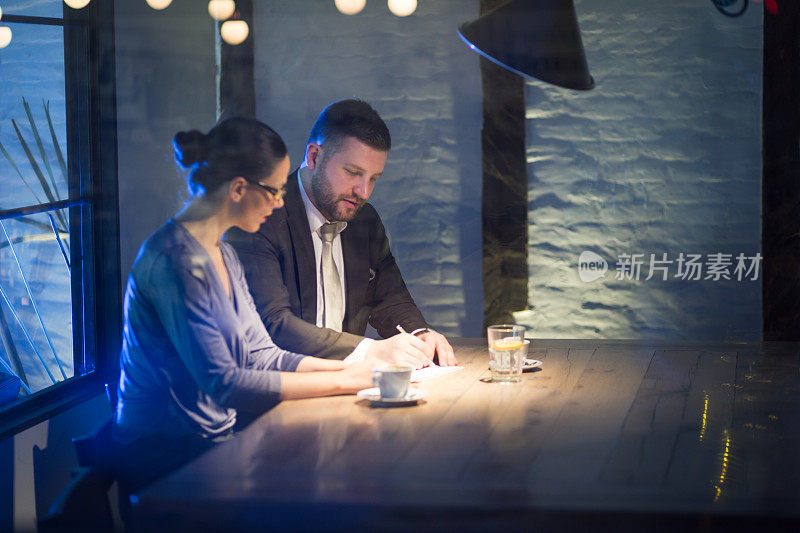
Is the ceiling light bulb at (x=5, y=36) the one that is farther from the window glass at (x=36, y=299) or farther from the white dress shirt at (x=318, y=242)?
the white dress shirt at (x=318, y=242)

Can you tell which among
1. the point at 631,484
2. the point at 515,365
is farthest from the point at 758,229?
the point at 631,484

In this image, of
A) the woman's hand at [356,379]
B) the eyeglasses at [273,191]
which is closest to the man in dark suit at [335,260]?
the eyeglasses at [273,191]

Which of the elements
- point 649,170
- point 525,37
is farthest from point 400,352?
point 649,170

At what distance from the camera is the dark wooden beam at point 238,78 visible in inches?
136

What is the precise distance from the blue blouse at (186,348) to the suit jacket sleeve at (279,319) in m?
0.22

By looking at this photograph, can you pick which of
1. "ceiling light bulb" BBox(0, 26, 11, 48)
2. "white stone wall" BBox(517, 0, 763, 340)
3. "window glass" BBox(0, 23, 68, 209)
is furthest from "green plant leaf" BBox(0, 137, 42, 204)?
"white stone wall" BBox(517, 0, 763, 340)

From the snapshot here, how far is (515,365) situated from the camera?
2.35m

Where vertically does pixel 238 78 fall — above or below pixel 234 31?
below

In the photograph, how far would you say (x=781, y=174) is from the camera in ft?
11.3

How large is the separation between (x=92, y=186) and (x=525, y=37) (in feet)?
5.65

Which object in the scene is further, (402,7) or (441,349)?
(402,7)

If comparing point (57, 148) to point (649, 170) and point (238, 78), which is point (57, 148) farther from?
point (649, 170)

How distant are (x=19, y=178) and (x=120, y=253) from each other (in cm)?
49

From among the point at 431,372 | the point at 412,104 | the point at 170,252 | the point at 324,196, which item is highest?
the point at 412,104
